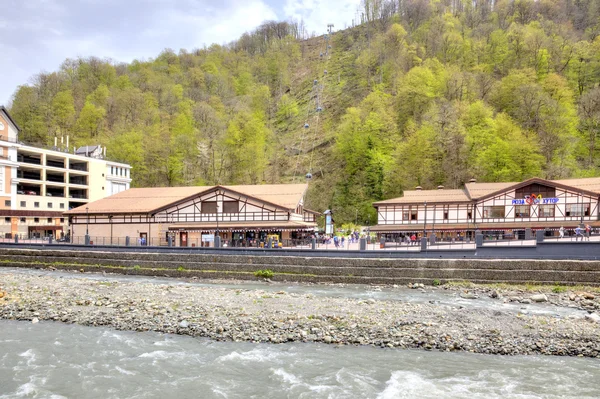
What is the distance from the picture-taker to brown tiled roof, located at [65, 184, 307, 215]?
39.7 m

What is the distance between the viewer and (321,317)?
57.1 ft

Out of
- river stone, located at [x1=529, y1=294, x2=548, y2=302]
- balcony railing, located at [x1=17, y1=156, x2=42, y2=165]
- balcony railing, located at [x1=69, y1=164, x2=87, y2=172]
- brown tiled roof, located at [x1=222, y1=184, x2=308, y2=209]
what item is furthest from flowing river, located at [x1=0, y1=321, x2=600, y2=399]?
balcony railing, located at [x1=69, y1=164, x2=87, y2=172]

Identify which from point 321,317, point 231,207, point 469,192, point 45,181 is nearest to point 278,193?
point 231,207

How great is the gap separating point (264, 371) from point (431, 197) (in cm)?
3366

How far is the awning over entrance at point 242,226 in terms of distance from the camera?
121 feet

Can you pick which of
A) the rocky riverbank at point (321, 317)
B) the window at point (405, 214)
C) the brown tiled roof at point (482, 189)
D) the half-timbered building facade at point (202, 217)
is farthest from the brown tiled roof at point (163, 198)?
the brown tiled roof at point (482, 189)

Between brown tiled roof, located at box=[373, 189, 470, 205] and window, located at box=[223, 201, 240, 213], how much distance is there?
14487 millimetres

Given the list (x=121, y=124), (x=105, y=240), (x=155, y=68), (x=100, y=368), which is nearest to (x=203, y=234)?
(x=105, y=240)

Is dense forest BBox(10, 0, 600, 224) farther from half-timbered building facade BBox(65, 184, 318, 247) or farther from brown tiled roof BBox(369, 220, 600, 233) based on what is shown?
half-timbered building facade BBox(65, 184, 318, 247)

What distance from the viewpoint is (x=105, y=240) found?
39.8 meters

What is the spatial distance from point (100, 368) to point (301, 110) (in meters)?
87.4

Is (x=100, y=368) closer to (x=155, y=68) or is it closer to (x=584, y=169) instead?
(x=584, y=169)

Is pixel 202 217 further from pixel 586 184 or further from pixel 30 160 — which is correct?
pixel 586 184

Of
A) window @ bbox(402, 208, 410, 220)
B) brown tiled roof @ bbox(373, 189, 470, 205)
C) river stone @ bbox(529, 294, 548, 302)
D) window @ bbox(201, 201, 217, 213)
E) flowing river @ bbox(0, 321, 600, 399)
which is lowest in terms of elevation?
flowing river @ bbox(0, 321, 600, 399)
